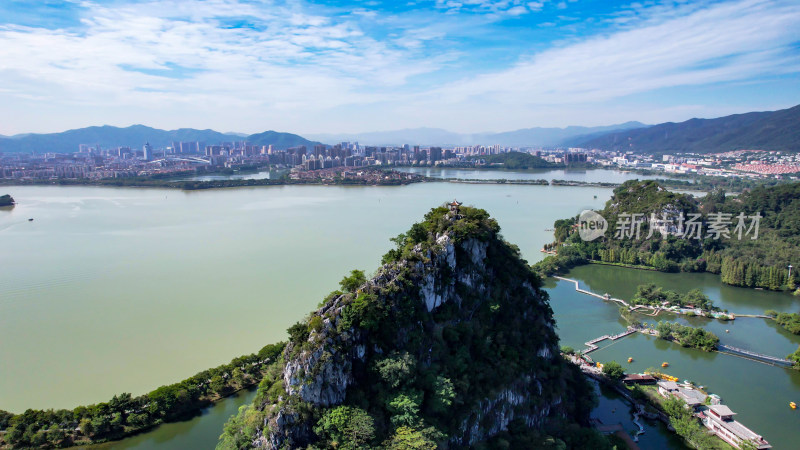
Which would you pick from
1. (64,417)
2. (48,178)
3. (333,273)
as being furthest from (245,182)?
(64,417)

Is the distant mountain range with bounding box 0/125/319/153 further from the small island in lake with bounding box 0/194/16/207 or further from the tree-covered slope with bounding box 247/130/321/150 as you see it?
the small island in lake with bounding box 0/194/16/207

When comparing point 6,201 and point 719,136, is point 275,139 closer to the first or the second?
point 6,201

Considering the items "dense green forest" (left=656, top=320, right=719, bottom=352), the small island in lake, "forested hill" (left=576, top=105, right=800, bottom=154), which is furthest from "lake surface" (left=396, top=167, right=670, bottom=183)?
"dense green forest" (left=656, top=320, right=719, bottom=352)

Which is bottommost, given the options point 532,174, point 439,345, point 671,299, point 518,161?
point 671,299

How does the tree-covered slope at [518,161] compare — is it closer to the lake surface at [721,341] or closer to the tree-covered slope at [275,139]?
the lake surface at [721,341]

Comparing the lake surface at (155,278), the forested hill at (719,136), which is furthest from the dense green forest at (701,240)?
the forested hill at (719,136)

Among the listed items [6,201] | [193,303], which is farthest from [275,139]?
[193,303]
